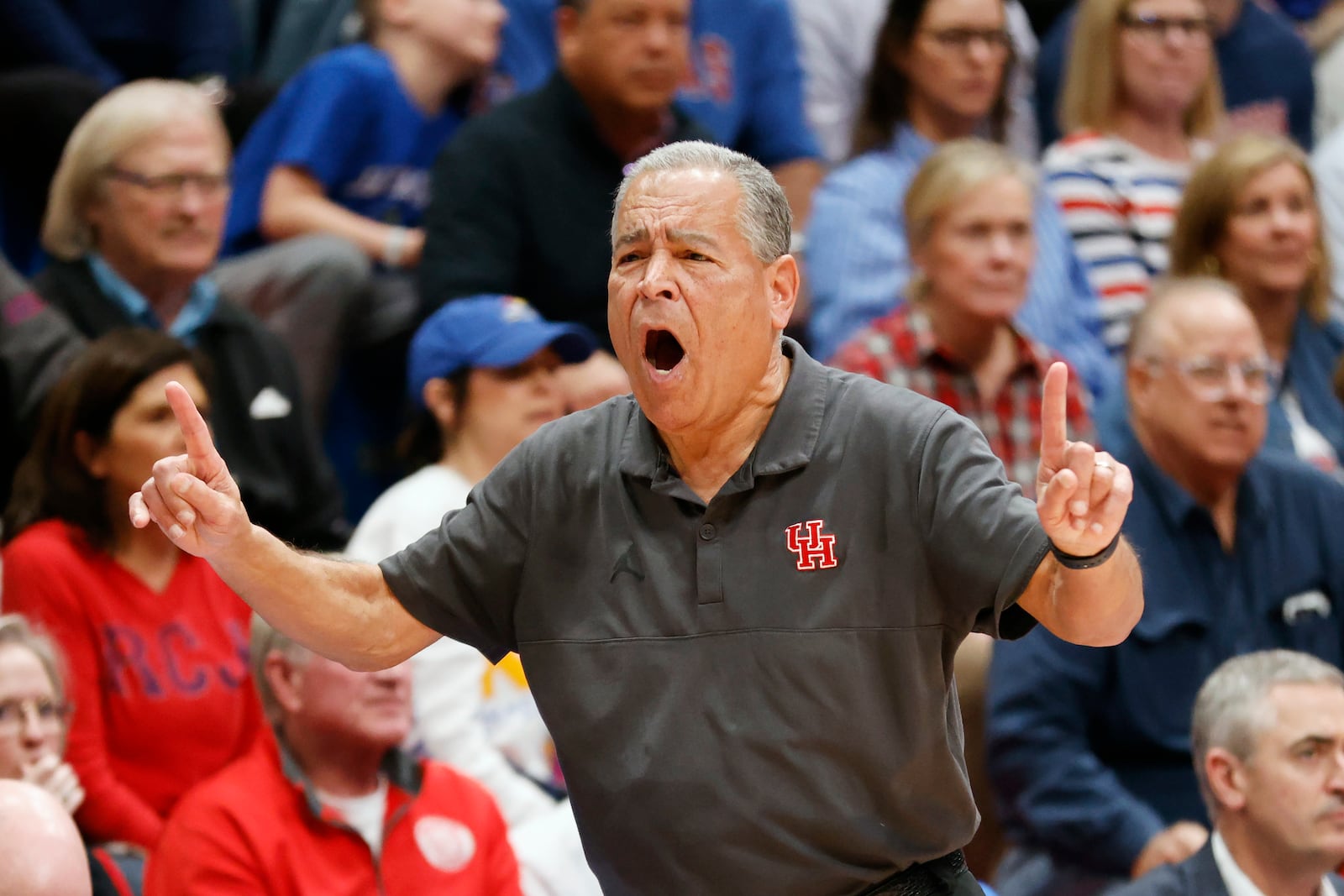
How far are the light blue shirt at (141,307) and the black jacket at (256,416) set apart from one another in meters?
0.01

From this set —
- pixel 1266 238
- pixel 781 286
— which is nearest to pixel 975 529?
pixel 781 286

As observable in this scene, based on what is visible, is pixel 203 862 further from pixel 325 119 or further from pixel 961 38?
pixel 961 38

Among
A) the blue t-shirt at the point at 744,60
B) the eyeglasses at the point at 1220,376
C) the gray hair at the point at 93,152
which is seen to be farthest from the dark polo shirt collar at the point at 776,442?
the blue t-shirt at the point at 744,60

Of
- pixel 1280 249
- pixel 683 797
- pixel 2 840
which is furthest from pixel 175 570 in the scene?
pixel 1280 249

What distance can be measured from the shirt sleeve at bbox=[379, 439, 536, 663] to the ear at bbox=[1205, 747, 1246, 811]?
148cm

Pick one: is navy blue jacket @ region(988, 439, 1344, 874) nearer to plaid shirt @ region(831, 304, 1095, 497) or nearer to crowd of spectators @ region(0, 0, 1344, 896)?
crowd of spectators @ region(0, 0, 1344, 896)

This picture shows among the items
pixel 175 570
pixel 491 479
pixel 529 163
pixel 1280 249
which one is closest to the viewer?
pixel 491 479

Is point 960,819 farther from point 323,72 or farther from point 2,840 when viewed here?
point 323,72

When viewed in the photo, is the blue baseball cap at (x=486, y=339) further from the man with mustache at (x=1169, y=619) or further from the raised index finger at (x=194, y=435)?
the raised index finger at (x=194, y=435)

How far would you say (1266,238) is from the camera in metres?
4.59

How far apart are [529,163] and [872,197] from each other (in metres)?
0.87

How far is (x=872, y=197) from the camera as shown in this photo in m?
4.62

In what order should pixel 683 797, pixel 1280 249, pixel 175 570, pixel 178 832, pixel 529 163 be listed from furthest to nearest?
pixel 1280 249 < pixel 529 163 < pixel 175 570 < pixel 178 832 < pixel 683 797

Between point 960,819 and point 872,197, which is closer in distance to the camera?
point 960,819
